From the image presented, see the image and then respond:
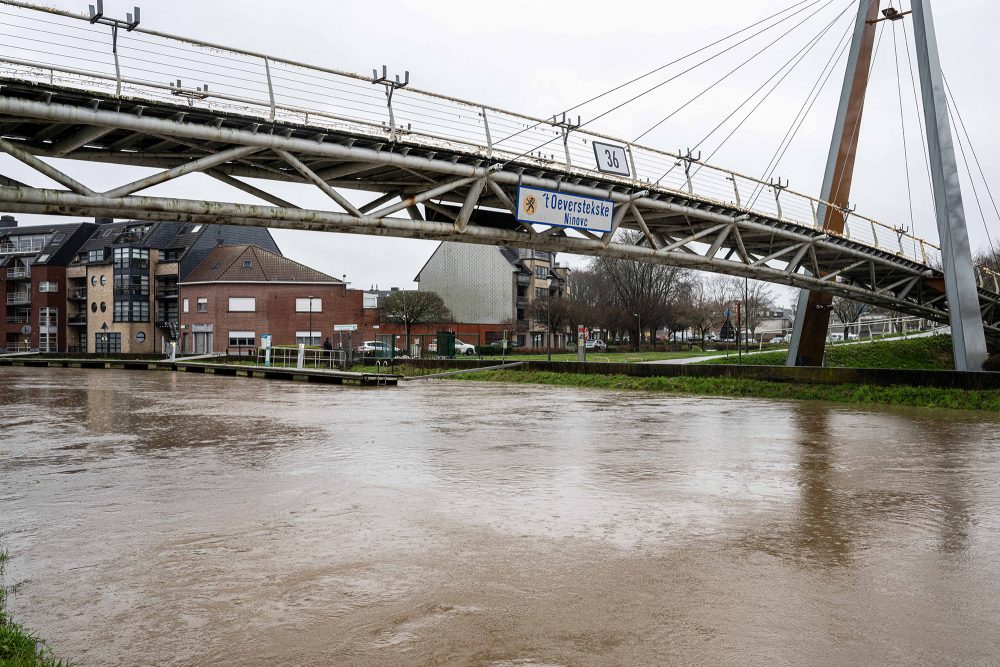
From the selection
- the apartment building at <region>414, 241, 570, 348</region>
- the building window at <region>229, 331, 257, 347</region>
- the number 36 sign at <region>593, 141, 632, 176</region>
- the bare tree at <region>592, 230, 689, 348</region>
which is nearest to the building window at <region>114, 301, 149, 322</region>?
the building window at <region>229, 331, 257, 347</region>

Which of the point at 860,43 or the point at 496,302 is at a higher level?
the point at 860,43

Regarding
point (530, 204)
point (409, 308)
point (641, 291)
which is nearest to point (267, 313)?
point (409, 308)

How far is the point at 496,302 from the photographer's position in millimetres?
86750

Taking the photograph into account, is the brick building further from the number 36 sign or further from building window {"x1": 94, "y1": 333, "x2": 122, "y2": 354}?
the number 36 sign

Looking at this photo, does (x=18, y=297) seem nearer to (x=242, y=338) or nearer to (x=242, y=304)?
(x=242, y=304)

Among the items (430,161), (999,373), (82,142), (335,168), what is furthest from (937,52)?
(82,142)

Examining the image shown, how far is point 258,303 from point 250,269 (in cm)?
328

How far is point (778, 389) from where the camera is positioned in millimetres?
25234

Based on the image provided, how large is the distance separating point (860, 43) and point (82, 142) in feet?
84.9

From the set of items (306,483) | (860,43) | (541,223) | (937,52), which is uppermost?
(860,43)

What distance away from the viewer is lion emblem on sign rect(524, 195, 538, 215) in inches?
715

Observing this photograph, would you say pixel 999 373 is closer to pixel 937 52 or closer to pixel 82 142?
pixel 937 52

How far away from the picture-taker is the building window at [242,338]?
225 feet

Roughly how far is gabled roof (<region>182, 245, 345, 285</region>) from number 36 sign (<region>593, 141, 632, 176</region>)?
172 ft
